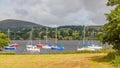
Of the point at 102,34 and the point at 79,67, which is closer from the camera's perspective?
the point at 79,67

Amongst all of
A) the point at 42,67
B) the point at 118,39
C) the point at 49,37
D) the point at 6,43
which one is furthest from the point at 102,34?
the point at 49,37

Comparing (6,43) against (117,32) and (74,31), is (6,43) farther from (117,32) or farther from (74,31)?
(74,31)

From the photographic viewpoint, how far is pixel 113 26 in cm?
3192

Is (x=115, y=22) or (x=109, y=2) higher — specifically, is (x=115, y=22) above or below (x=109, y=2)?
below

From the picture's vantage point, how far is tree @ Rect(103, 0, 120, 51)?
31547 millimetres

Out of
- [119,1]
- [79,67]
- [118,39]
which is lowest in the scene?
[79,67]

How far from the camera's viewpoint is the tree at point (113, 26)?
1242 inches

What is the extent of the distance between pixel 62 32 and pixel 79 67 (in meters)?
168

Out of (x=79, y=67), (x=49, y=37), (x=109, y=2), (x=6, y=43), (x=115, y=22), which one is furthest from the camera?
(x=49, y=37)

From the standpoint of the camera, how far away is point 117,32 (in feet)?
105

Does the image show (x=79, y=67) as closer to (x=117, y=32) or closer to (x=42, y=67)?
(x=42, y=67)

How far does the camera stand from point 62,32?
196250 mm

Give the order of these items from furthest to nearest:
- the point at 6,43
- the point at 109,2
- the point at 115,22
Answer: the point at 6,43 < the point at 109,2 < the point at 115,22

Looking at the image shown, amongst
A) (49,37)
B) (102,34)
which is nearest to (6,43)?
(102,34)
